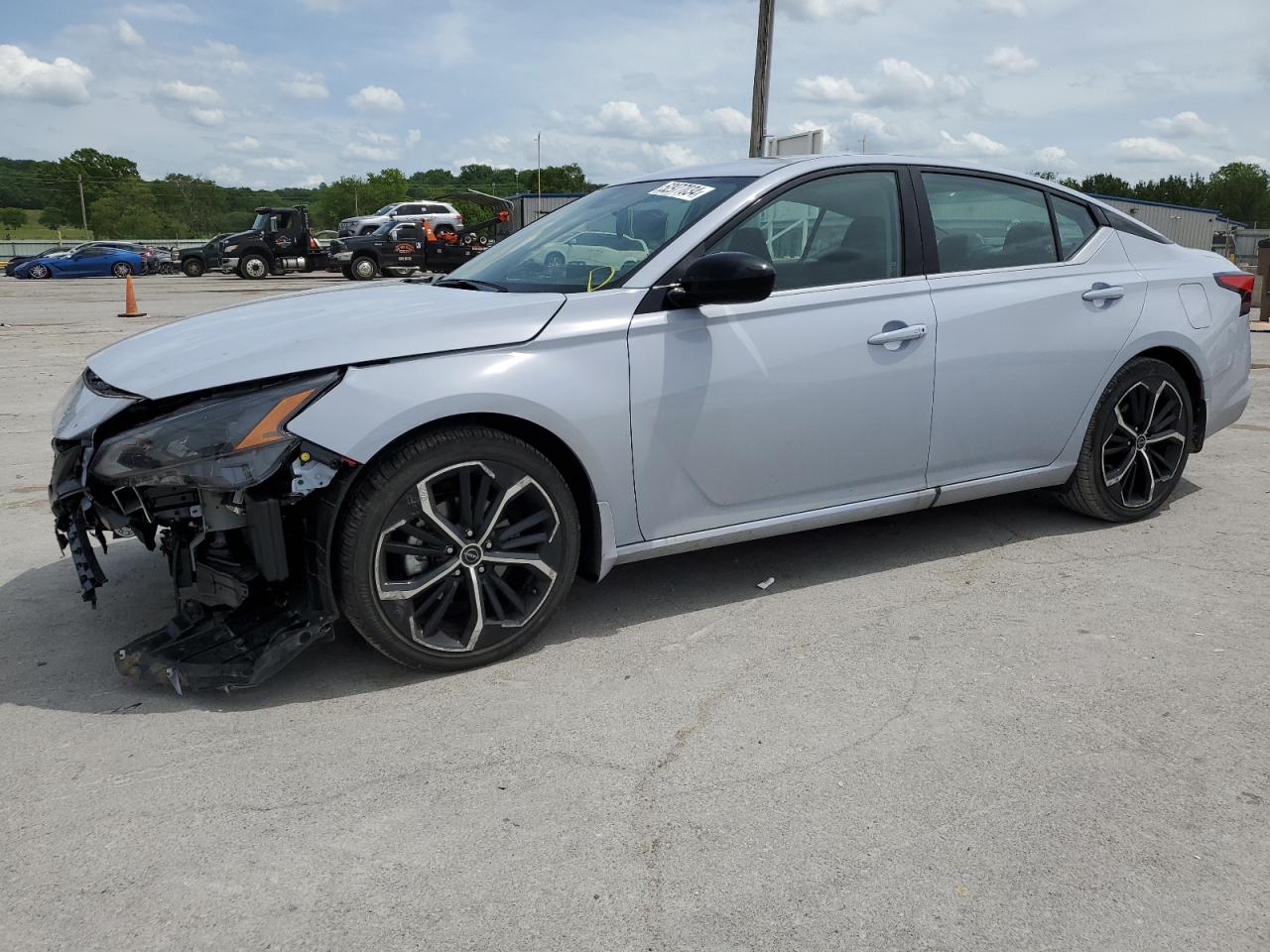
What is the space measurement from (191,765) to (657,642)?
4.95 feet

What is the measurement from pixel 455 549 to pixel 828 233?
1.84 meters

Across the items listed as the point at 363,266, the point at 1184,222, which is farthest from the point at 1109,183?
the point at 363,266

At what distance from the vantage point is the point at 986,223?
433cm

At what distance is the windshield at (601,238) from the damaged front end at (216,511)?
107 cm

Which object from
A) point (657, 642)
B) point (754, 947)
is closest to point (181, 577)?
point (657, 642)

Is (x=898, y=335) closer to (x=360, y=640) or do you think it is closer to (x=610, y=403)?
(x=610, y=403)

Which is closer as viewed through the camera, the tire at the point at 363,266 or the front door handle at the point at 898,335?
the front door handle at the point at 898,335

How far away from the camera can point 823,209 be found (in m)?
3.94

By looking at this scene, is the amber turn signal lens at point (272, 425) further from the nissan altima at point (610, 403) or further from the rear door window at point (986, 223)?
the rear door window at point (986, 223)

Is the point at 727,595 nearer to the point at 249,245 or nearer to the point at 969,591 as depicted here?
the point at 969,591

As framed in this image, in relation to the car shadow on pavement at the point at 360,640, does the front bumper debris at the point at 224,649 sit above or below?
above

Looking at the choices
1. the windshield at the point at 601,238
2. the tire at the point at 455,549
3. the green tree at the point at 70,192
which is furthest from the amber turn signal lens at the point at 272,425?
the green tree at the point at 70,192

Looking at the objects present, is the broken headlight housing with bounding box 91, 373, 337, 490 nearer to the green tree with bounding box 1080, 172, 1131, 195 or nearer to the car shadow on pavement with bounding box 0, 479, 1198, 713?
the car shadow on pavement with bounding box 0, 479, 1198, 713

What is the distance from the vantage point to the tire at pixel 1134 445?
4586mm
